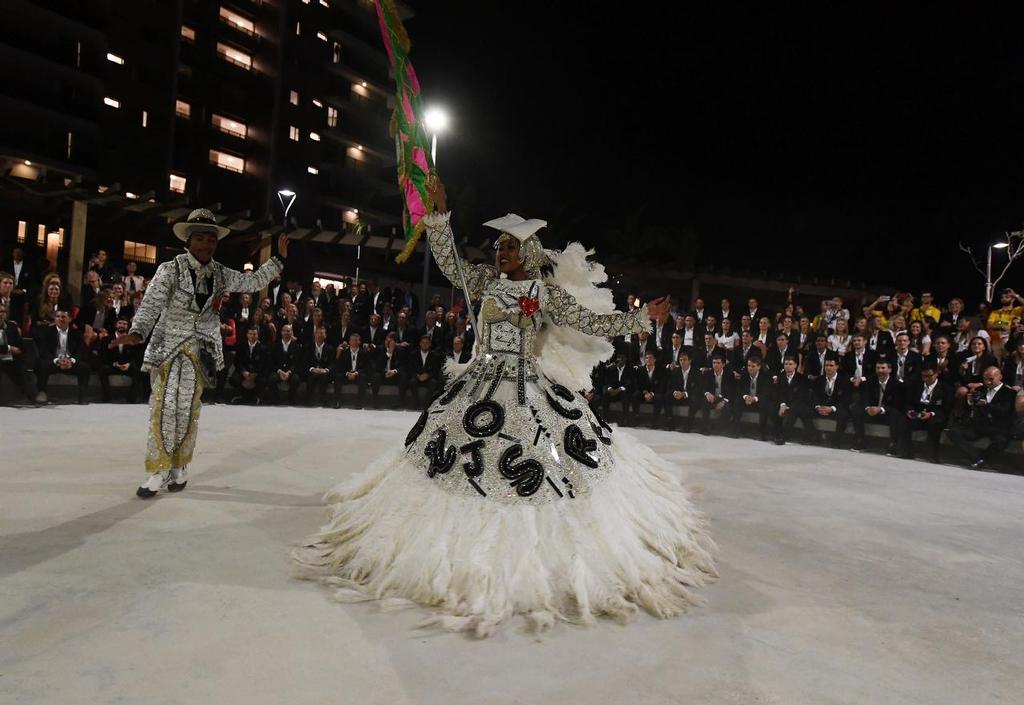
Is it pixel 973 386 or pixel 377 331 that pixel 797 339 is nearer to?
pixel 973 386

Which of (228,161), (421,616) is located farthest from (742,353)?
(228,161)

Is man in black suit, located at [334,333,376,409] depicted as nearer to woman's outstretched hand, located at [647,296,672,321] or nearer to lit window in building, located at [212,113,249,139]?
woman's outstretched hand, located at [647,296,672,321]

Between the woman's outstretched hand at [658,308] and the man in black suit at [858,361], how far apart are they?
706 cm

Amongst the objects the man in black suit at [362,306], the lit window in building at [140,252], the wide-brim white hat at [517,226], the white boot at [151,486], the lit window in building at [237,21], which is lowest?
the white boot at [151,486]

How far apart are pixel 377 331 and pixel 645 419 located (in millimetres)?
4724

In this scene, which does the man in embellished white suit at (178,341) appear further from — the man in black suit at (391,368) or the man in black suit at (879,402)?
the man in black suit at (879,402)

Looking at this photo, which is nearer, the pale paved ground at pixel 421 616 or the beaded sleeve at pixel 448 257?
Answer: the pale paved ground at pixel 421 616

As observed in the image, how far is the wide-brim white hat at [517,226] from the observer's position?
11.2 feet

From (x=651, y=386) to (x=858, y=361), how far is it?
2954 mm

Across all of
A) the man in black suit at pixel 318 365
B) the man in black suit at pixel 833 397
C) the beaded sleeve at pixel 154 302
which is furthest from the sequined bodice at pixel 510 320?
the man in black suit at pixel 318 365

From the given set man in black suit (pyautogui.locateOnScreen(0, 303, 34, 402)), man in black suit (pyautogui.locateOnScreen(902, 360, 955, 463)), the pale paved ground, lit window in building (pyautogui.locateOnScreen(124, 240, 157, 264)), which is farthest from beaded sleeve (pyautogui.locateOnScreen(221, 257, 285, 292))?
lit window in building (pyautogui.locateOnScreen(124, 240, 157, 264))

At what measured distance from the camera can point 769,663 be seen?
2.37 metres

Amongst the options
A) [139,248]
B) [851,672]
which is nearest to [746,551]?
[851,672]

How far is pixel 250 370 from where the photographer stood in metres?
10.5
